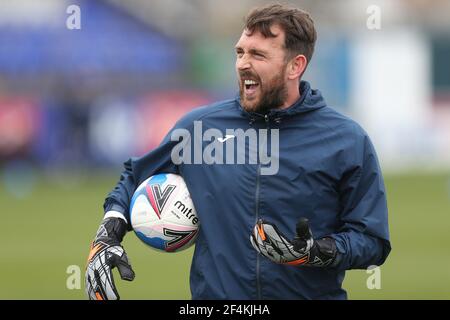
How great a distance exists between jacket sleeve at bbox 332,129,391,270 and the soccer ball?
0.79m

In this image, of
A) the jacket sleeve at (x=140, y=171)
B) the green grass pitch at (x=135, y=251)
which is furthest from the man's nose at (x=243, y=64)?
the green grass pitch at (x=135, y=251)

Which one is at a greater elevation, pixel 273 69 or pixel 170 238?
pixel 273 69

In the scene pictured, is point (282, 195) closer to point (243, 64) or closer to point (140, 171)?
point (243, 64)

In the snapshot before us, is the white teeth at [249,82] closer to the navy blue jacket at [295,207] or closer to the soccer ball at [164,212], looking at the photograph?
the navy blue jacket at [295,207]

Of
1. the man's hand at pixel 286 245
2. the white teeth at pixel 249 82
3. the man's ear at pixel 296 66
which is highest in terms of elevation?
the man's ear at pixel 296 66

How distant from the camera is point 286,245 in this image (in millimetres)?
5059

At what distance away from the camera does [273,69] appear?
542 cm

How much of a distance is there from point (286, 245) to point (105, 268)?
91 cm

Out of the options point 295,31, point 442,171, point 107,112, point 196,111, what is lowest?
point 442,171

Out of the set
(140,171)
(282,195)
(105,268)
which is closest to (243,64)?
(282,195)

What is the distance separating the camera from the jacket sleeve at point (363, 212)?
17.4 ft

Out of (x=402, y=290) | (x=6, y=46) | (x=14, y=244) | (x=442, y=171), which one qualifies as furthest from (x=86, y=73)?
(x=402, y=290)
